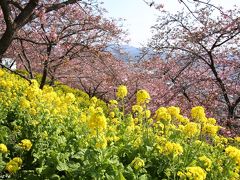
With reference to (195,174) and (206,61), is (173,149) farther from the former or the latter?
(206,61)

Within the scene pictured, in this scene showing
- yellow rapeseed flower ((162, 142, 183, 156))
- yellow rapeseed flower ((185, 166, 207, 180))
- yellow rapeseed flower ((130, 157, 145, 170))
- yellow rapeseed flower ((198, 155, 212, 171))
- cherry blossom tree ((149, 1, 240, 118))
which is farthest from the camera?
cherry blossom tree ((149, 1, 240, 118))

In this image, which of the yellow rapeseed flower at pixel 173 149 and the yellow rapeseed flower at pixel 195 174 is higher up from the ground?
the yellow rapeseed flower at pixel 173 149

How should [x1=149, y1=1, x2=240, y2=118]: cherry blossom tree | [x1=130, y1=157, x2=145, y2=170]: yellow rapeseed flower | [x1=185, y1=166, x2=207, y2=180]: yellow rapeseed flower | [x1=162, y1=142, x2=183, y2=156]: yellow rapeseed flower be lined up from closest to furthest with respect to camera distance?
[x1=185, y1=166, x2=207, y2=180]: yellow rapeseed flower
[x1=130, y1=157, x2=145, y2=170]: yellow rapeseed flower
[x1=162, y1=142, x2=183, y2=156]: yellow rapeseed flower
[x1=149, y1=1, x2=240, y2=118]: cherry blossom tree

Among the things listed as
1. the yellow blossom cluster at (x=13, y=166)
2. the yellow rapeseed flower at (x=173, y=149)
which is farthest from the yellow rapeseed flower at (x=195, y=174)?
the yellow blossom cluster at (x=13, y=166)

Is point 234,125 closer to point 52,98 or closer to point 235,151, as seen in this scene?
point 52,98

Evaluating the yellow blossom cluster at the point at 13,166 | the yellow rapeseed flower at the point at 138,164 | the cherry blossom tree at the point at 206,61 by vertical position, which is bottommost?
the yellow blossom cluster at the point at 13,166

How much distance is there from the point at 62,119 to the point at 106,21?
7.97 meters

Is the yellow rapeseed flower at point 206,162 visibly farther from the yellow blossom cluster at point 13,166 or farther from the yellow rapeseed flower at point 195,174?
the yellow blossom cluster at point 13,166

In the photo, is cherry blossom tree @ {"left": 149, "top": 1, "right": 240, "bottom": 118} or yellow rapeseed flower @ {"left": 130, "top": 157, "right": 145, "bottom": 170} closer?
yellow rapeseed flower @ {"left": 130, "top": 157, "right": 145, "bottom": 170}

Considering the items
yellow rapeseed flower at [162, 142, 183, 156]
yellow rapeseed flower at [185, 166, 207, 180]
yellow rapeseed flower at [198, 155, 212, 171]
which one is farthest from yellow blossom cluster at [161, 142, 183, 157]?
yellow rapeseed flower at [185, 166, 207, 180]

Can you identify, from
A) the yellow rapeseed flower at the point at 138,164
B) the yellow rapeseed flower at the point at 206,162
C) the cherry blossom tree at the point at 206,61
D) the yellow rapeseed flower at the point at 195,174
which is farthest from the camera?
the cherry blossom tree at the point at 206,61

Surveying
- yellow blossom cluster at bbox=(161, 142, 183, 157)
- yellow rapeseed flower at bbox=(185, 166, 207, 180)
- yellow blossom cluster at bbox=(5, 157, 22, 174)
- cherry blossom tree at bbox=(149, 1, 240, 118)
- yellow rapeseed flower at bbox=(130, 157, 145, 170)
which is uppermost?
cherry blossom tree at bbox=(149, 1, 240, 118)

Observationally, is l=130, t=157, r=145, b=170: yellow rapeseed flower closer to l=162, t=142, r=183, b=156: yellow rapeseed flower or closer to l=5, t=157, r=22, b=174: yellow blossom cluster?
l=162, t=142, r=183, b=156: yellow rapeseed flower

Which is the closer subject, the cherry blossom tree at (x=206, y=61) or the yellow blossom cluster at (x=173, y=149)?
the yellow blossom cluster at (x=173, y=149)
